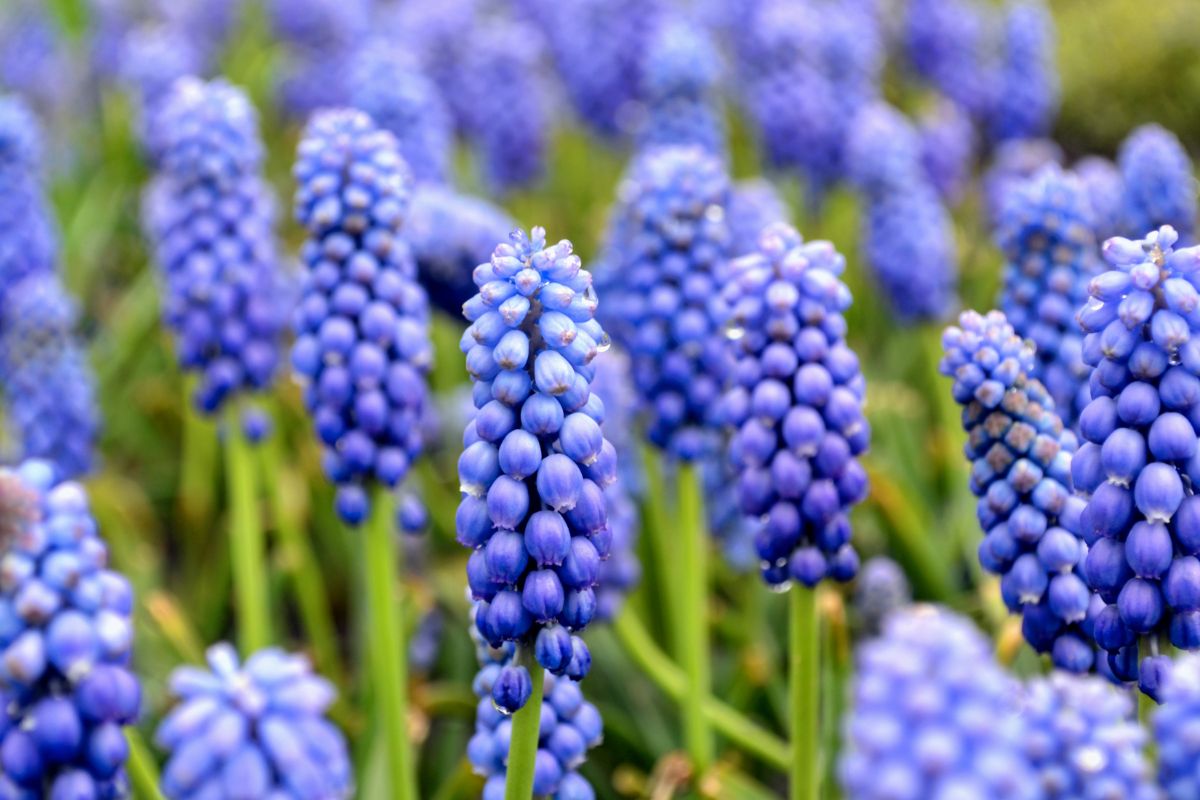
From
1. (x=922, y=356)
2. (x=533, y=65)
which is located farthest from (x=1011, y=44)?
(x=533, y=65)

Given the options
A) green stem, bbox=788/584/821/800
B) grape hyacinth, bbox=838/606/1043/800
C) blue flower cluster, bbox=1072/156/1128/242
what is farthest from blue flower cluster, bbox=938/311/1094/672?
blue flower cluster, bbox=1072/156/1128/242

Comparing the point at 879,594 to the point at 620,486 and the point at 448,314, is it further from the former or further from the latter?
the point at 448,314

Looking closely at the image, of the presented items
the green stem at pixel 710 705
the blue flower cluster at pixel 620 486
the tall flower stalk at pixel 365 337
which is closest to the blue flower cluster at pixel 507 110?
the blue flower cluster at pixel 620 486

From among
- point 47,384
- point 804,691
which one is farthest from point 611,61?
point 804,691

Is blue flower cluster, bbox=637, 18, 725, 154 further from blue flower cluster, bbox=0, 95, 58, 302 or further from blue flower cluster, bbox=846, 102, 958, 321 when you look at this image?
blue flower cluster, bbox=0, 95, 58, 302

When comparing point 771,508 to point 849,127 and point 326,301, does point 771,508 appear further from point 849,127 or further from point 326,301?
point 849,127

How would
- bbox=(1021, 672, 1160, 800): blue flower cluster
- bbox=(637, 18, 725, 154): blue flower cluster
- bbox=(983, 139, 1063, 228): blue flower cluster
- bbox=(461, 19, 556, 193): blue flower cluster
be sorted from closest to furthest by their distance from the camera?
bbox=(1021, 672, 1160, 800): blue flower cluster < bbox=(637, 18, 725, 154): blue flower cluster < bbox=(983, 139, 1063, 228): blue flower cluster < bbox=(461, 19, 556, 193): blue flower cluster
